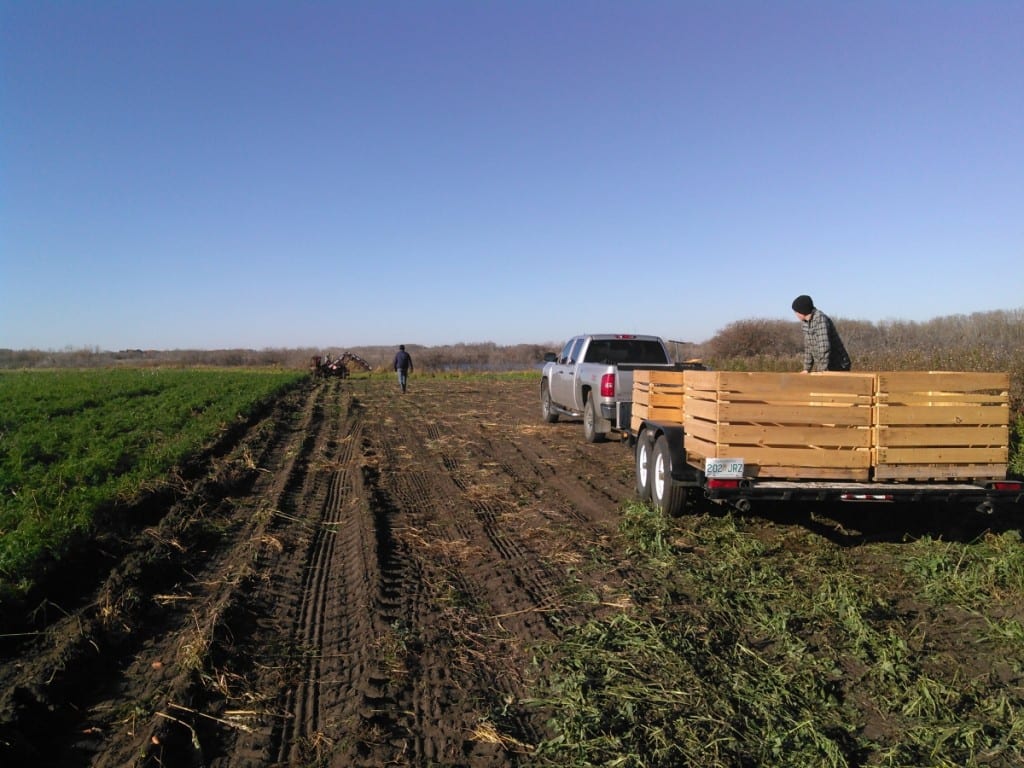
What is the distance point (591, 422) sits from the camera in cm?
1246

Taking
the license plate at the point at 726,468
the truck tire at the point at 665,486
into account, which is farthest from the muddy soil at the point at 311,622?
the license plate at the point at 726,468

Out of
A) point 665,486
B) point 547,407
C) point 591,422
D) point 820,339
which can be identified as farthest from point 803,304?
point 547,407

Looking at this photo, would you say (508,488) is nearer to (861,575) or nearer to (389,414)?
(861,575)

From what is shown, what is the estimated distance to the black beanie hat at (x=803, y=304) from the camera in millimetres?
7465

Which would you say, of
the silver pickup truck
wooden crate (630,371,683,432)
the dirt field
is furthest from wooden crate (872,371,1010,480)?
the silver pickup truck

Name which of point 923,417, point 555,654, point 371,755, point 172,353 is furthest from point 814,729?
point 172,353

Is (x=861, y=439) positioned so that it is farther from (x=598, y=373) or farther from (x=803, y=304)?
(x=598, y=373)

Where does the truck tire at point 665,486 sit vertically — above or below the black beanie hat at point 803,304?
below

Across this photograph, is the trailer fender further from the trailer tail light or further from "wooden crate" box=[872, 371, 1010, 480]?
the trailer tail light

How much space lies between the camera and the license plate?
19.0ft

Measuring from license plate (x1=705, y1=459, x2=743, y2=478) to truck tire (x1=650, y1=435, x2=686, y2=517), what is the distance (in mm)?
777

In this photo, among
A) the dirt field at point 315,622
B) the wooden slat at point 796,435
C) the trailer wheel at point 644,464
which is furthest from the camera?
the trailer wheel at point 644,464

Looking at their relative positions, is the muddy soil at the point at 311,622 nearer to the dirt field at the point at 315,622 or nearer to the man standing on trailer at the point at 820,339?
the dirt field at the point at 315,622

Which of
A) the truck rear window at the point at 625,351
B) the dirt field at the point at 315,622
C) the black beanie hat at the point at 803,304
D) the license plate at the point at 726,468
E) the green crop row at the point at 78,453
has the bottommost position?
the dirt field at the point at 315,622
